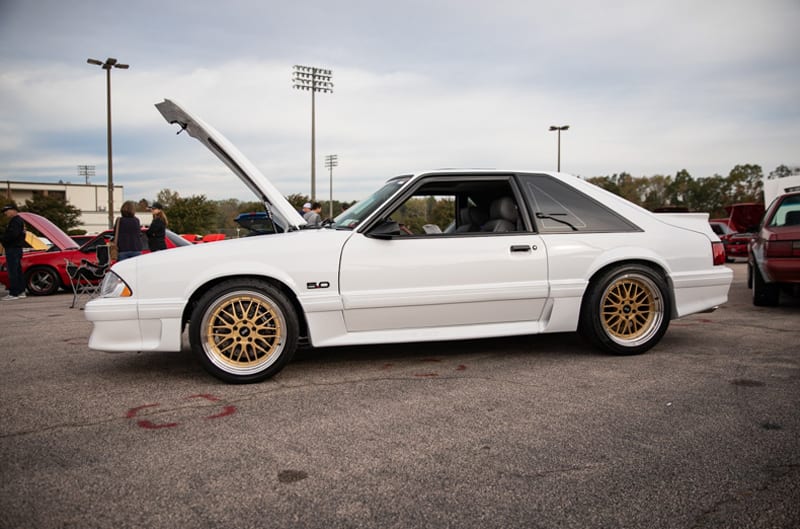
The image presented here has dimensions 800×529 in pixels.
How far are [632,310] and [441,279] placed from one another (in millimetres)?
1640

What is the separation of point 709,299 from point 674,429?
220 cm

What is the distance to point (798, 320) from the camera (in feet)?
19.4

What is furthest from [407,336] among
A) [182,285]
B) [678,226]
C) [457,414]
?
[678,226]

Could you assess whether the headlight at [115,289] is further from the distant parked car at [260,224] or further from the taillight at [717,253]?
the taillight at [717,253]

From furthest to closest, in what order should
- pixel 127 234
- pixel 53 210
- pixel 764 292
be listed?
pixel 53 210, pixel 127 234, pixel 764 292

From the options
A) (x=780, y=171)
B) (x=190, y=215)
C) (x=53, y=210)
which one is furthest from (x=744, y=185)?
(x=53, y=210)

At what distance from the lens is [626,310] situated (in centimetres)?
445

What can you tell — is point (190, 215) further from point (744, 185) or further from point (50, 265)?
point (744, 185)

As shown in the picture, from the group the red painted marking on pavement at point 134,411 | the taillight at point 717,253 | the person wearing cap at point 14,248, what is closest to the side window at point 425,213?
the red painted marking on pavement at point 134,411

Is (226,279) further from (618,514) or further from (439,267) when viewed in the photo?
(618,514)

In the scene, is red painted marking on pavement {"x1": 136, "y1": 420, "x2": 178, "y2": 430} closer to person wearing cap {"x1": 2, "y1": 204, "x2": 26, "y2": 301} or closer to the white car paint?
the white car paint

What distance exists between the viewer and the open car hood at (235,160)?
4.55 meters

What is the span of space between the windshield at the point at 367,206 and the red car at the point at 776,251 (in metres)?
4.76

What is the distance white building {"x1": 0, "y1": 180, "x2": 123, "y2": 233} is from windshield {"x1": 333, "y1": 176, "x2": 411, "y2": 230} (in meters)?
86.6
